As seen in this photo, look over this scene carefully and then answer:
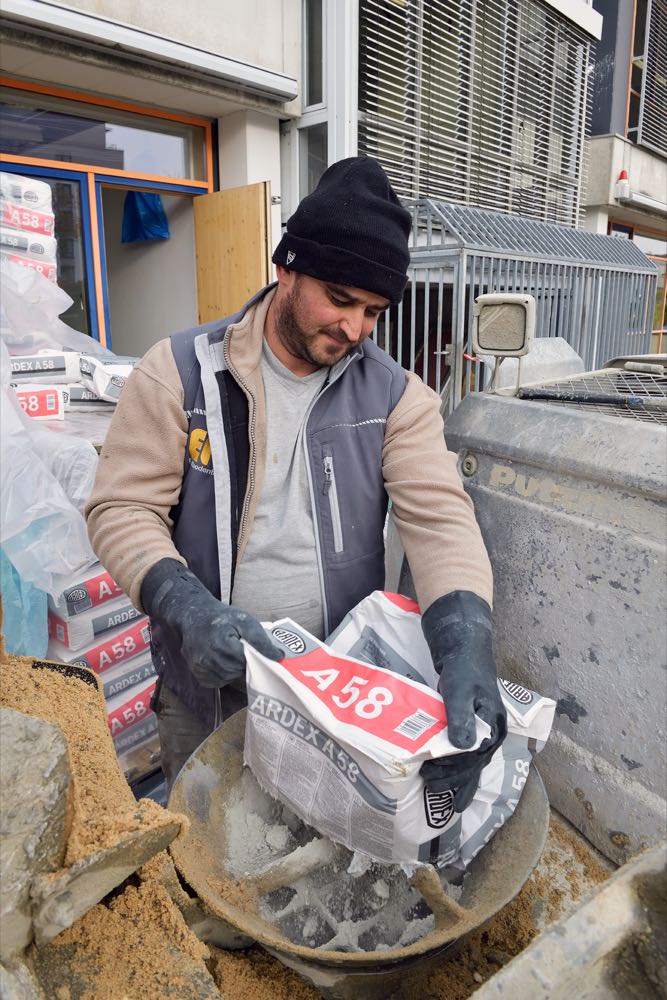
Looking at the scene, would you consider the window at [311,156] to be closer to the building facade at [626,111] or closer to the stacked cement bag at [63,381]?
the stacked cement bag at [63,381]

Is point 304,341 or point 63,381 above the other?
point 304,341

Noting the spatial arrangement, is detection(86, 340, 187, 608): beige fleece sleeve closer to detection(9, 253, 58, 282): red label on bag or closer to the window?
detection(9, 253, 58, 282): red label on bag

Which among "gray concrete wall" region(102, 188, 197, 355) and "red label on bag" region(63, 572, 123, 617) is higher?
"gray concrete wall" region(102, 188, 197, 355)

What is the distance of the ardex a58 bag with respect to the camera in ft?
3.58

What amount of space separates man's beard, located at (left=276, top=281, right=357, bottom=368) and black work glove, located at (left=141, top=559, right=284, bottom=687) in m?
0.60

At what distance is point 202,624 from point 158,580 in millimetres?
187

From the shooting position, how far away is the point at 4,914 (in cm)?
65

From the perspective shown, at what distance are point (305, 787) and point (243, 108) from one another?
665 centimetres

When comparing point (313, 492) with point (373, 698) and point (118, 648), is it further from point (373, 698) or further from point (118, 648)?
point (118, 648)

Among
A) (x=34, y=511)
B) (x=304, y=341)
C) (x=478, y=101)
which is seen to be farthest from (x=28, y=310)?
(x=478, y=101)

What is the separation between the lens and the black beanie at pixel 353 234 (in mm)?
1559

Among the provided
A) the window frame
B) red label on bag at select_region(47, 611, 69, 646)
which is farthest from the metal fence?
red label on bag at select_region(47, 611, 69, 646)

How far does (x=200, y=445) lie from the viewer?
1679 mm

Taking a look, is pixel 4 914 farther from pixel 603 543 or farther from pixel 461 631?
pixel 603 543
